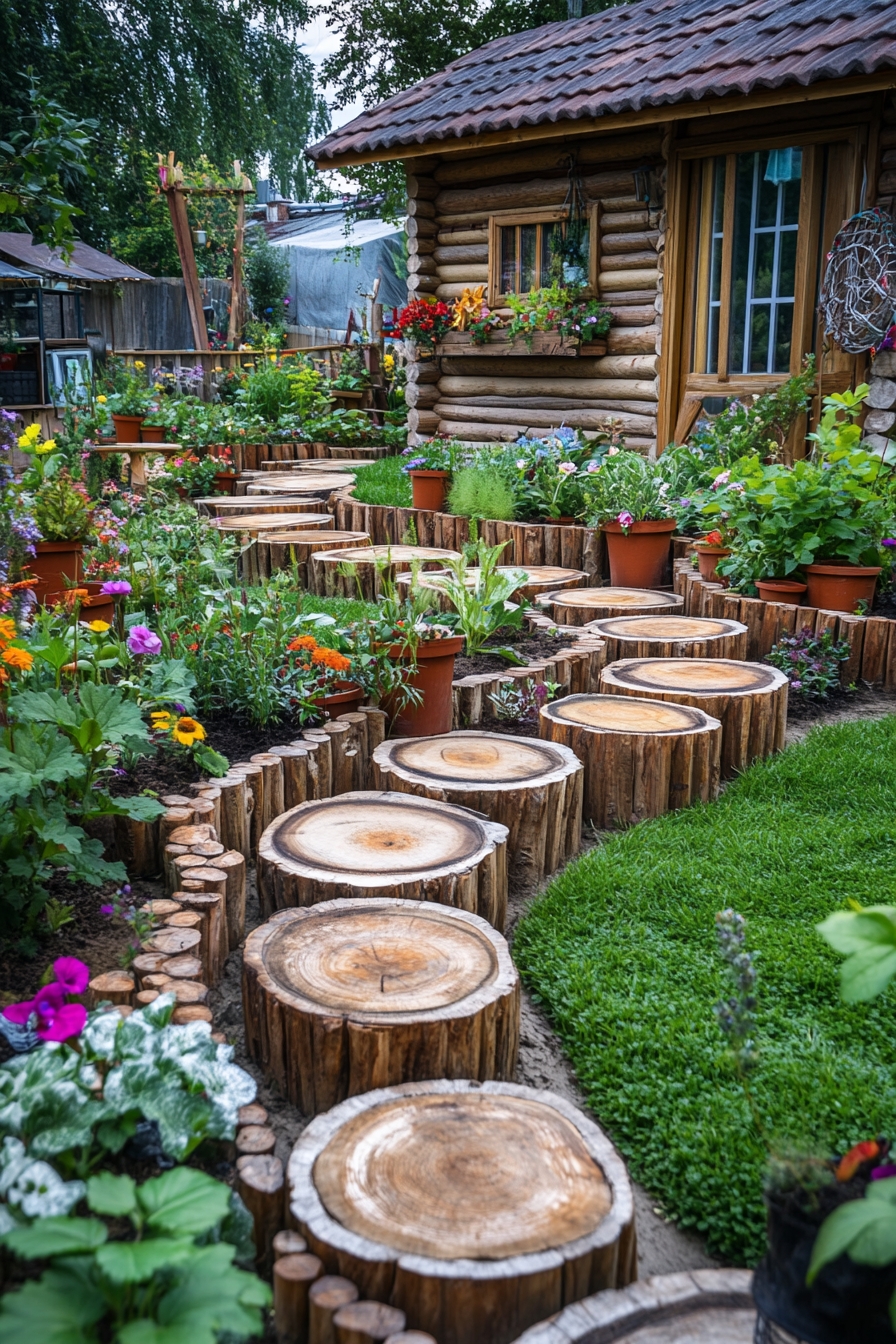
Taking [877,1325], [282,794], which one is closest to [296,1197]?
[877,1325]

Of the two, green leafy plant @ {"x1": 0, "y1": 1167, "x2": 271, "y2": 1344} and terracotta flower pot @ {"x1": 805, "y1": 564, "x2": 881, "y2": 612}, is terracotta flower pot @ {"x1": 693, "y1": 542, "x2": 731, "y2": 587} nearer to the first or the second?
A: terracotta flower pot @ {"x1": 805, "y1": 564, "x2": 881, "y2": 612}

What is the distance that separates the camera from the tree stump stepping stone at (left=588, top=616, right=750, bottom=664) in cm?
521

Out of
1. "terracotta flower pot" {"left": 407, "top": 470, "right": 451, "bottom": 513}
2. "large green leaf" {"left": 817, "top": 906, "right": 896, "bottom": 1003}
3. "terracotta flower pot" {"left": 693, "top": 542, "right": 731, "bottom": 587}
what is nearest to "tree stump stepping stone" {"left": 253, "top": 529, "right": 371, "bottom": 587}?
"terracotta flower pot" {"left": 407, "top": 470, "right": 451, "bottom": 513}

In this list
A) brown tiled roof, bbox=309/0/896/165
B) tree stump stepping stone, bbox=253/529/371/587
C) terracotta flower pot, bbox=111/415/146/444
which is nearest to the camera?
brown tiled roof, bbox=309/0/896/165

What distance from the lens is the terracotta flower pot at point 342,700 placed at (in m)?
4.16

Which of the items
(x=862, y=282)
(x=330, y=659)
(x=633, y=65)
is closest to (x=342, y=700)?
(x=330, y=659)

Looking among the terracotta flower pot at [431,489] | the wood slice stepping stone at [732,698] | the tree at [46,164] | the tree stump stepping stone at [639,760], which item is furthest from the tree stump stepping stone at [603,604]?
the tree at [46,164]

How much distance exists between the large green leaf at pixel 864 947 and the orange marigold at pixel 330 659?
2850mm

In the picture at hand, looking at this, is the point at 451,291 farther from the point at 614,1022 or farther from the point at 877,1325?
the point at 877,1325

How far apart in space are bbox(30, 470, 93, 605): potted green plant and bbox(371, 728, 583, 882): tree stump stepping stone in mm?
1932

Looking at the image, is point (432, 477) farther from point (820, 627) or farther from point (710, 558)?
point (820, 627)

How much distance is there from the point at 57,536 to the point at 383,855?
2.70 m

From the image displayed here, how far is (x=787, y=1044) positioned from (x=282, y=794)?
1.76 meters

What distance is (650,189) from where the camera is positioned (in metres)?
8.55
